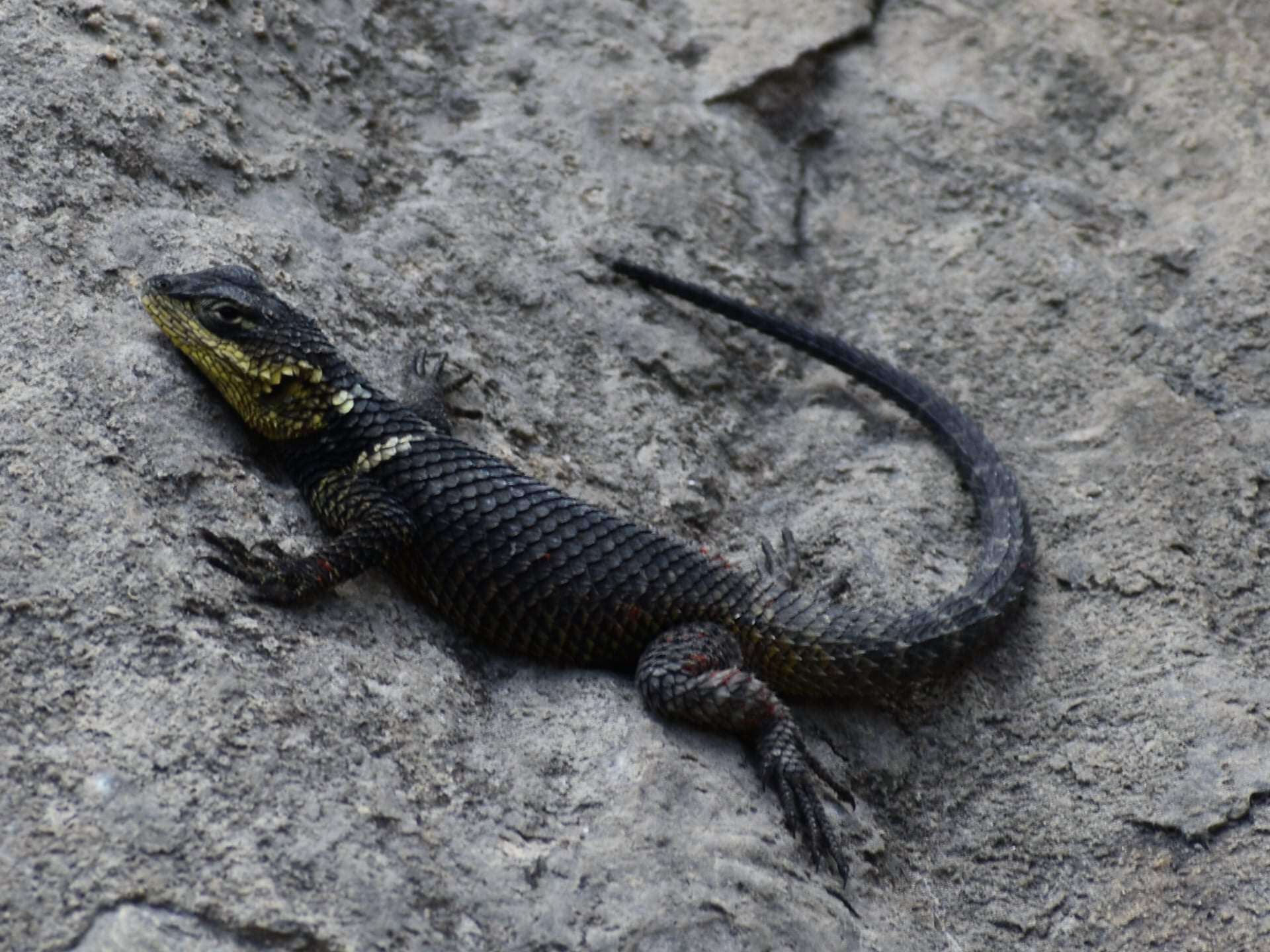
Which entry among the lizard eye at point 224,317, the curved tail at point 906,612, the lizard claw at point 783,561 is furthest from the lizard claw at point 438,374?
the lizard claw at point 783,561

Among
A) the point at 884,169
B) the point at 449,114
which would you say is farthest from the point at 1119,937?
the point at 449,114

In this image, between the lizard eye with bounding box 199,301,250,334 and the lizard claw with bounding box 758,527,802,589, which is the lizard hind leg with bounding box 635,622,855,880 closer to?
the lizard claw with bounding box 758,527,802,589

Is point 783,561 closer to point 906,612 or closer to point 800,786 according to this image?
point 906,612

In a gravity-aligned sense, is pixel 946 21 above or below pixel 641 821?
above

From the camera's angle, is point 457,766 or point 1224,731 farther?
point 1224,731

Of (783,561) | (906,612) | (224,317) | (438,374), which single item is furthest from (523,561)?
(906,612)

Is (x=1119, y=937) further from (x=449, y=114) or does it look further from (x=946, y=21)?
(x=946, y=21)

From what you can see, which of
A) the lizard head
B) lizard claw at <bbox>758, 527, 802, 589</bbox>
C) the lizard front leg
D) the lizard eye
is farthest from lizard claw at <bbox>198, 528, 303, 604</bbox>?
lizard claw at <bbox>758, 527, 802, 589</bbox>

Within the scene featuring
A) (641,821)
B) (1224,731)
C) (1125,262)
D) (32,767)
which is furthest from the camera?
(1125,262)
